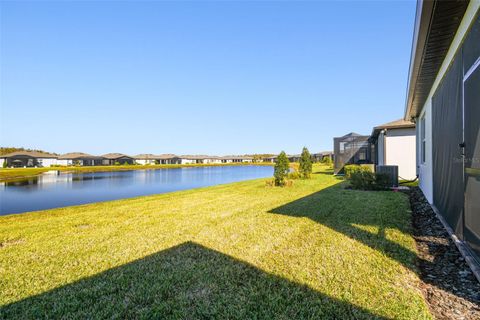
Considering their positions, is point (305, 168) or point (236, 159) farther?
point (236, 159)

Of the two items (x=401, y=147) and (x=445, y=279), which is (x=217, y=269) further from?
(x=401, y=147)

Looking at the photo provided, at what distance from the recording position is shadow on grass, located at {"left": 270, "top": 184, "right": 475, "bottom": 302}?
3124 millimetres

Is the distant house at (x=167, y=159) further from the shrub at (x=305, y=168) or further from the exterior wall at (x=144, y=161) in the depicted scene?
the shrub at (x=305, y=168)

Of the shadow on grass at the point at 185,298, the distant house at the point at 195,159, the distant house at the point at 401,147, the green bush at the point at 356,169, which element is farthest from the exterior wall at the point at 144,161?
the shadow on grass at the point at 185,298

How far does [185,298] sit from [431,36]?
548cm

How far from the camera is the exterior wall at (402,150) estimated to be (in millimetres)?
13422

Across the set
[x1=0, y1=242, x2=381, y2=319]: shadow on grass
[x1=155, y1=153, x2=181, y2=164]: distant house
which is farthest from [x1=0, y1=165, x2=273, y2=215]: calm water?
[x1=155, y1=153, x2=181, y2=164]: distant house

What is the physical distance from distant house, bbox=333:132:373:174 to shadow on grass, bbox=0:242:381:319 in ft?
65.1

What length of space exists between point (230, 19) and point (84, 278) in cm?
1610

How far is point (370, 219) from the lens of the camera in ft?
17.0

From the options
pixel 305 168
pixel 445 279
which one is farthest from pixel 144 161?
pixel 445 279

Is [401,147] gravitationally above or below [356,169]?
above

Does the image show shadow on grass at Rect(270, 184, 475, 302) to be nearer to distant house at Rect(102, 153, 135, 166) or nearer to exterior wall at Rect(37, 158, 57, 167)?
exterior wall at Rect(37, 158, 57, 167)

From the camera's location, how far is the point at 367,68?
15602 millimetres
